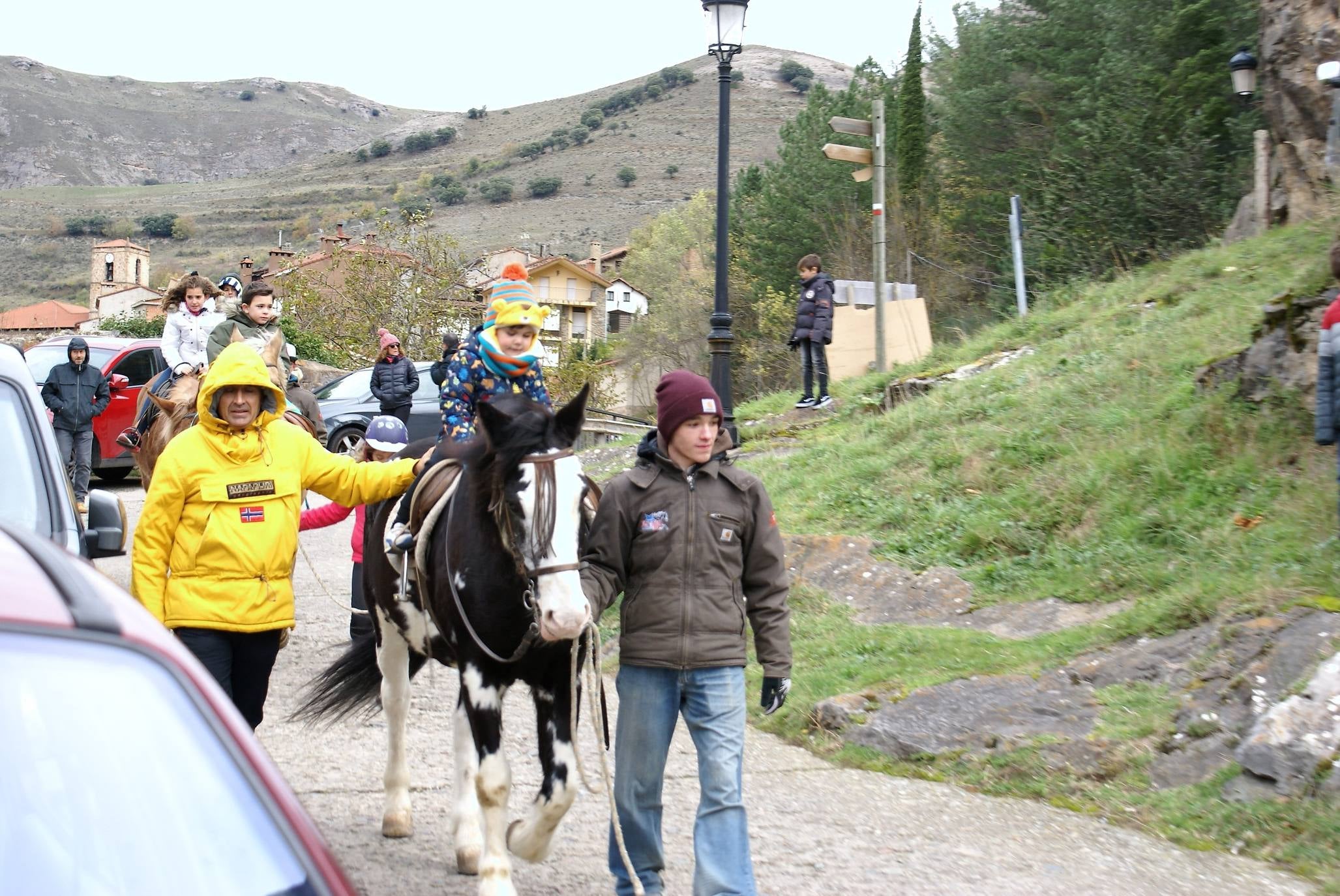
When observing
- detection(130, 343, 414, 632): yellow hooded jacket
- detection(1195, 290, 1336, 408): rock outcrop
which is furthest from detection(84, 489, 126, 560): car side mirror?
detection(1195, 290, 1336, 408): rock outcrop

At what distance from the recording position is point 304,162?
163 m

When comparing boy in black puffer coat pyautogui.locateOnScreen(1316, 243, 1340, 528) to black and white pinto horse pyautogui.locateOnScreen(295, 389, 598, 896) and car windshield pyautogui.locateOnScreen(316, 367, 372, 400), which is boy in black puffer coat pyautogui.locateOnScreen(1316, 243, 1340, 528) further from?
car windshield pyautogui.locateOnScreen(316, 367, 372, 400)

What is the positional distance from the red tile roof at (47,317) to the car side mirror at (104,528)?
7798 centimetres

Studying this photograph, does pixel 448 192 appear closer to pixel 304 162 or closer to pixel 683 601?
pixel 304 162

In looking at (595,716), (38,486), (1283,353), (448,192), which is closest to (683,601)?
(595,716)

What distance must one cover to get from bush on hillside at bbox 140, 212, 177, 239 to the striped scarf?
397 ft

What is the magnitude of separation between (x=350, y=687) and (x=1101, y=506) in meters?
5.72

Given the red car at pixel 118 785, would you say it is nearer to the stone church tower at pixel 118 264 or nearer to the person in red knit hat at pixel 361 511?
the person in red knit hat at pixel 361 511

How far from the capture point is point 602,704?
518 centimetres

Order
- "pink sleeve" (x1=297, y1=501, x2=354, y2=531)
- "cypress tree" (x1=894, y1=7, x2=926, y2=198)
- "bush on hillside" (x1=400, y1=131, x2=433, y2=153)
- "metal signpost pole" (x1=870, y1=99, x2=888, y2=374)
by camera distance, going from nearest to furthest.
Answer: "pink sleeve" (x1=297, y1=501, x2=354, y2=531) < "metal signpost pole" (x1=870, y1=99, x2=888, y2=374) < "cypress tree" (x1=894, y1=7, x2=926, y2=198) < "bush on hillside" (x1=400, y1=131, x2=433, y2=153)

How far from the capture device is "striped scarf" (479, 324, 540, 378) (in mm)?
5727

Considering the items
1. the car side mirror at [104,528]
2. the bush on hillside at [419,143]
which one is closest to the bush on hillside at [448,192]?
the bush on hillside at [419,143]

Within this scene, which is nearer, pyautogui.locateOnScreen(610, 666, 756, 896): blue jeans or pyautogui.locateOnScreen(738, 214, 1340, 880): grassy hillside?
pyautogui.locateOnScreen(610, 666, 756, 896): blue jeans

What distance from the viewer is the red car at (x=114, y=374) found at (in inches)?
721
